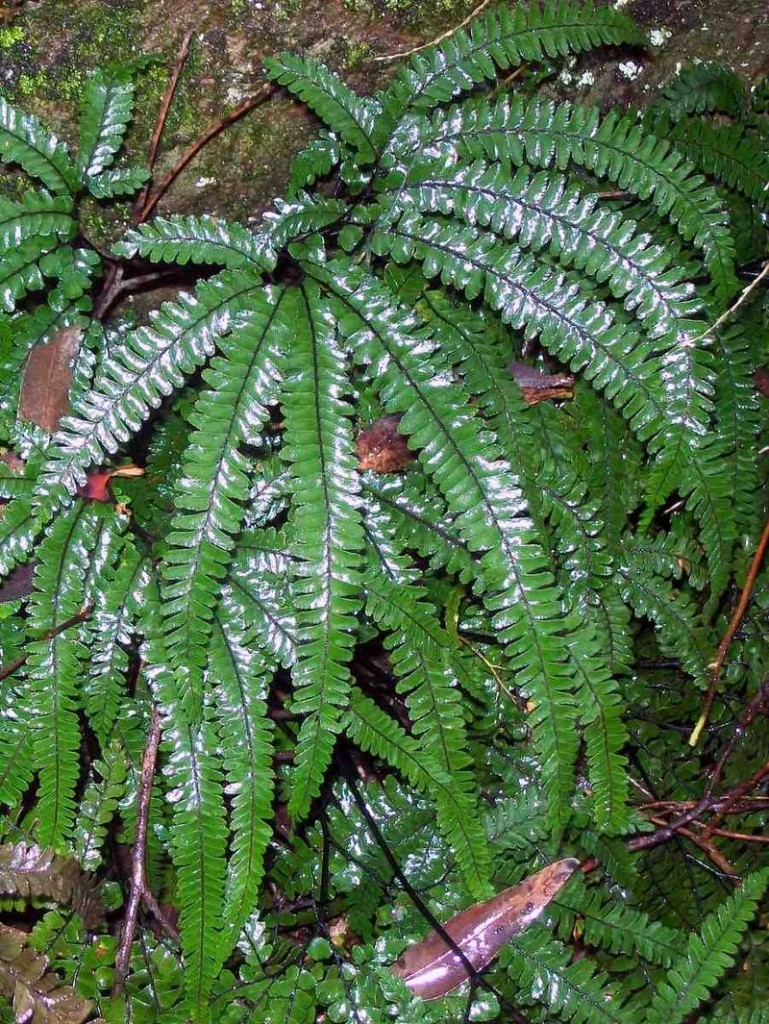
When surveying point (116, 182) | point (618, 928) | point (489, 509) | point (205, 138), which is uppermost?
point (205, 138)

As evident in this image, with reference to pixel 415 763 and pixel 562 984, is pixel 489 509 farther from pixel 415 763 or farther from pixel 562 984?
pixel 562 984

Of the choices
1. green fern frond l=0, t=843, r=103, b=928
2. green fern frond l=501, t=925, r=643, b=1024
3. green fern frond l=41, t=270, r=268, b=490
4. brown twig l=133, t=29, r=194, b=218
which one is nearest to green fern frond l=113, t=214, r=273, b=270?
green fern frond l=41, t=270, r=268, b=490

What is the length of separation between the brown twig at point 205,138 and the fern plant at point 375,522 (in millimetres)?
165

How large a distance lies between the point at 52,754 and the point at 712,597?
2183 mm

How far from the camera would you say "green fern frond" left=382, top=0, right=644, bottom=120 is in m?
2.69

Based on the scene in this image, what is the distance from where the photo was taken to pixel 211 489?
2293 mm

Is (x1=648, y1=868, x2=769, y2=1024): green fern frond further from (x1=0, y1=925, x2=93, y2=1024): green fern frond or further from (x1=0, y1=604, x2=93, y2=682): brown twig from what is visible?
(x1=0, y1=604, x2=93, y2=682): brown twig

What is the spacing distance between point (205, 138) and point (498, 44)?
39.1 inches

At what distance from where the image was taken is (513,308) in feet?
8.50

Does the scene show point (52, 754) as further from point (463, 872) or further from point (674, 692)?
point (674, 692)

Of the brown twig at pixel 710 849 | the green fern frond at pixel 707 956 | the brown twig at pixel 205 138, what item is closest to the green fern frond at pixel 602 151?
the brown twig at pixel 205 138

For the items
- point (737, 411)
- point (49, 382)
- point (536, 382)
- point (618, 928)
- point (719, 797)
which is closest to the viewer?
point (49, 382)

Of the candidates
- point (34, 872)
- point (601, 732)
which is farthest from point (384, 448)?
point (34, 872)

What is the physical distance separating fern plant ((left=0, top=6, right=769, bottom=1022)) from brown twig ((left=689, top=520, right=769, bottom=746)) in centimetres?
16
